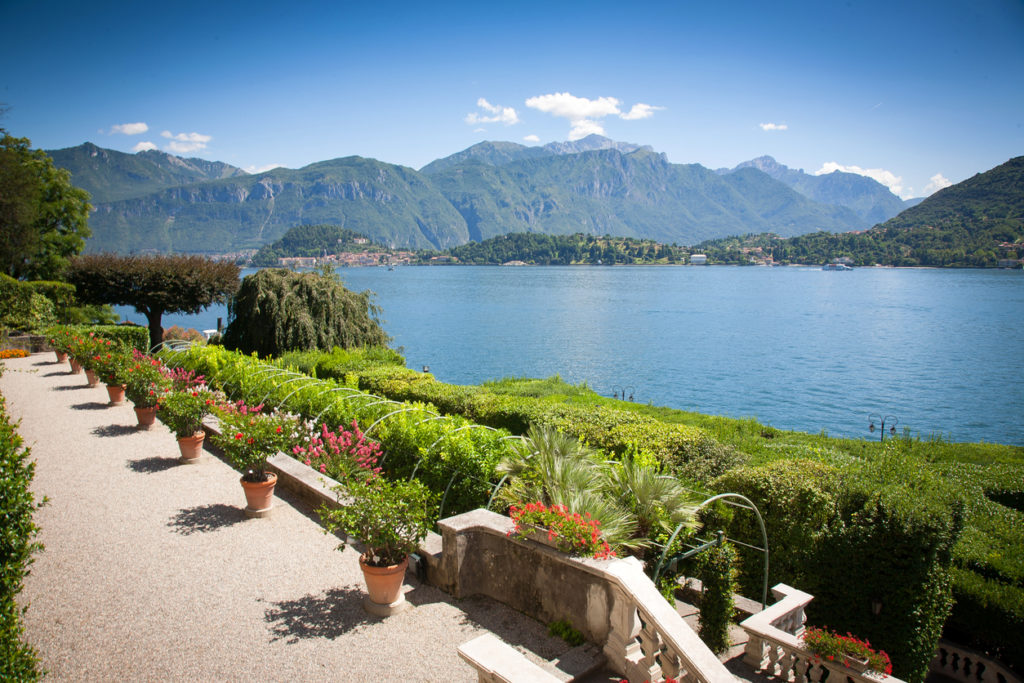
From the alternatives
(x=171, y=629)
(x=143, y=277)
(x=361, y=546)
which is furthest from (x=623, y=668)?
(x=143, y=277)

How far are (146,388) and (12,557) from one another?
357 inches

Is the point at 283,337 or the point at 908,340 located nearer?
the point at 283,337

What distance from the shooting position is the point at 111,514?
26.0 ft

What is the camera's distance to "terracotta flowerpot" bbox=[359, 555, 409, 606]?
5344 millimetres

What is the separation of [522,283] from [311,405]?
114m

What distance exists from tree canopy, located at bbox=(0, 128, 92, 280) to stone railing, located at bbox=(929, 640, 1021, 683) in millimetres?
39532

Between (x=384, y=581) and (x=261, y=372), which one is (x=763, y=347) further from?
(x=384, y=581)

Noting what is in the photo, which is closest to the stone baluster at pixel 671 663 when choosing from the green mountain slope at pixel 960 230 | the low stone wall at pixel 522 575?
the low stone wall at pixel 522 575

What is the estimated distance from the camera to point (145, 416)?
1230 cm

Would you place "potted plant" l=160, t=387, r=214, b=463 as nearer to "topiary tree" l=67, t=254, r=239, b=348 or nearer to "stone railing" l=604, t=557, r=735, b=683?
"stone railing" l=604, t=557, r=735, b=683

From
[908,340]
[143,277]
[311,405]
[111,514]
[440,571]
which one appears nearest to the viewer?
[440,571]

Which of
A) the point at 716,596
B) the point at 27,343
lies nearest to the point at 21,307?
the point at 27,343

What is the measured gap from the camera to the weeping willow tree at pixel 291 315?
79.2 feet

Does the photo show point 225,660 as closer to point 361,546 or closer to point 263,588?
point 263,588
